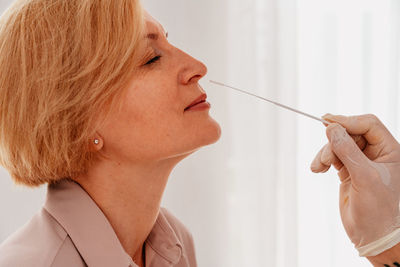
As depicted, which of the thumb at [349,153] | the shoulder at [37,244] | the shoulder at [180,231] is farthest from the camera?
the shoulder at [180,231]

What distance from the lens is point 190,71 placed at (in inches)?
43.7

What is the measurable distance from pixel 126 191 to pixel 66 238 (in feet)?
0.61

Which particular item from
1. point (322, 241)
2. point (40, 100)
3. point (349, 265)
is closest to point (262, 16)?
point (322, 241)

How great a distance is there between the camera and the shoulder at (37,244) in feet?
3.05

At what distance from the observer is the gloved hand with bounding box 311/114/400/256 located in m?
1.03

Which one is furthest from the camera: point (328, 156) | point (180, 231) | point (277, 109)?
point (277, 109)

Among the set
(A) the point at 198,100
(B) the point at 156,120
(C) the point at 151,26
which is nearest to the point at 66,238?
(B) the point at 156,120

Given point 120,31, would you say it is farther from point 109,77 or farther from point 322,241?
point 322,241

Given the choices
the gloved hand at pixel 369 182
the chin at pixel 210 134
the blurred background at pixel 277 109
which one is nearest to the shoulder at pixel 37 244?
Result: the chin at pixel 210 134

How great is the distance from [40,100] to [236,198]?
4.63 ft

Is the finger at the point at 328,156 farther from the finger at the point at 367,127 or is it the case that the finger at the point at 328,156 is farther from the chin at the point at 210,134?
the chin at the point at 210,134

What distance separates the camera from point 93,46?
1020 mm

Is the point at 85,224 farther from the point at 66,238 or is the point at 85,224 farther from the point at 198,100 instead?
the point at 198,100

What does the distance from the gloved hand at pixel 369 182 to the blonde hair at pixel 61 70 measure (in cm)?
52
